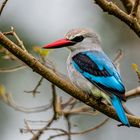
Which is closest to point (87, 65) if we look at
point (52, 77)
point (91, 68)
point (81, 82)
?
point (91, 68)

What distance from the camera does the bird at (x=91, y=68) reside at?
5.03m

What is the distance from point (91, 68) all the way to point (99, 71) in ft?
0.30

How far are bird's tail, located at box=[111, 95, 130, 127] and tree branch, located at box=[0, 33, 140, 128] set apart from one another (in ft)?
0.17

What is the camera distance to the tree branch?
4345 millimetres

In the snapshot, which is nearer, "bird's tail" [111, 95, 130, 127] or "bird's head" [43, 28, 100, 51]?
"bird's tail" [111, 95, 130, 127]

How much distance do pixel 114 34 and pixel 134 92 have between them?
646 centimetres

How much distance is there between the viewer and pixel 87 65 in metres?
5.42

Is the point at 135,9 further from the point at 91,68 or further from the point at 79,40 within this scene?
the point at 79,40

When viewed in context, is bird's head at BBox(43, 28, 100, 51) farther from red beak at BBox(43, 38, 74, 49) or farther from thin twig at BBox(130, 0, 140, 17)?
thin twig at BBox(130, 0, 140, 17)

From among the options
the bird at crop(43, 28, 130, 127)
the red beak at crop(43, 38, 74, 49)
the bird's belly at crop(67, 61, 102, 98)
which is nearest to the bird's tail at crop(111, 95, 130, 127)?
the bird at crop(43, 28, 130, 127)

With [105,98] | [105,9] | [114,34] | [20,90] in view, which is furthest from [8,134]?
[105,9]

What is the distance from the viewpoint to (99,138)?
11.5 metres

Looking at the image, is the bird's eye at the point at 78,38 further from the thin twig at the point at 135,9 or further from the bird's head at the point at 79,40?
the thin twig at the point at 135,9

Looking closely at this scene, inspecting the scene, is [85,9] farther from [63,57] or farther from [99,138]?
[99,138]
